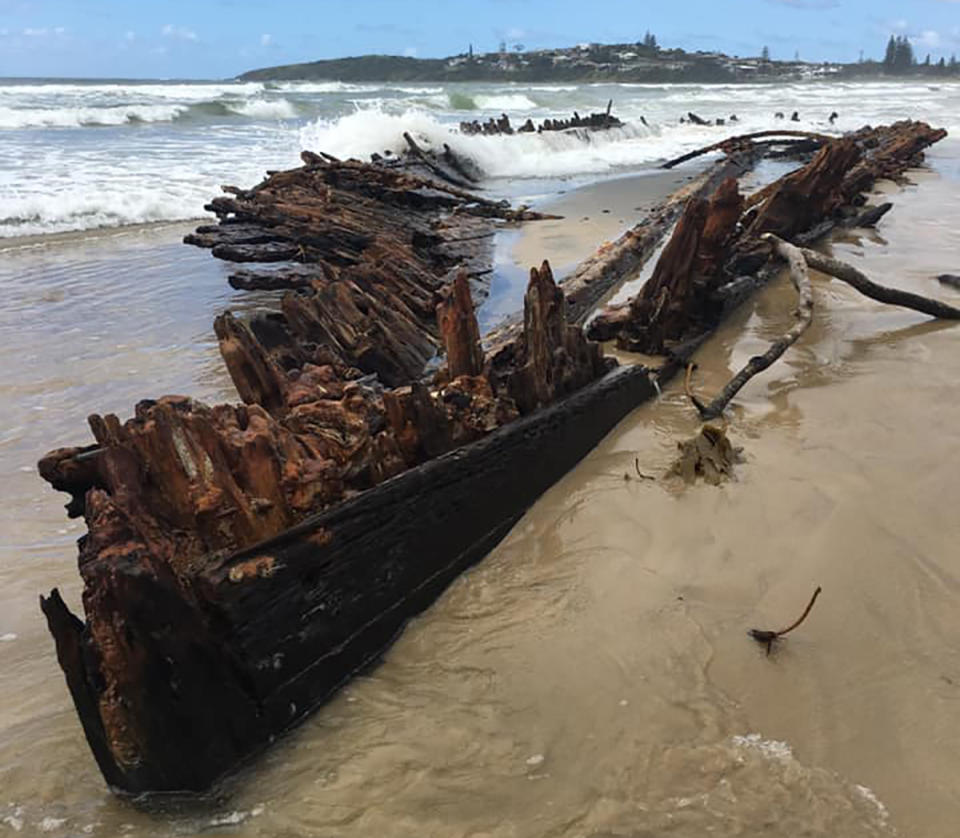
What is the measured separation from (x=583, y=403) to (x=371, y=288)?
2.66 meters

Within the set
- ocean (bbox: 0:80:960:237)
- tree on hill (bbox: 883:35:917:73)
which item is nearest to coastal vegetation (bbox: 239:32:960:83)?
tree on hill (bbox: 883:35:917:73)

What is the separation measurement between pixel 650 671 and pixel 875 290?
4452 mm

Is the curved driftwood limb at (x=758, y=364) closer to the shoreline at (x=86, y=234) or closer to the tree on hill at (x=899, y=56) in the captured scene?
the shoreline at (x=86, y=234)

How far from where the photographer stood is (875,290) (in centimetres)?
595

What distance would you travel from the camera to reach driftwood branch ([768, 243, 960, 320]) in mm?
5930

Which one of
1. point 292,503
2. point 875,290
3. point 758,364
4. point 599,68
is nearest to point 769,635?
point 292,503

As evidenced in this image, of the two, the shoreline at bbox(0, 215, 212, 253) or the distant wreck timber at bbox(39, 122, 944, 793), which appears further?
the shoreline at bbox(0, 215, 212, 253)

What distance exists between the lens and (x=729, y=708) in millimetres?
2506

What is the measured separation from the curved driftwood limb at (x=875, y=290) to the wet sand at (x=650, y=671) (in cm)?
143

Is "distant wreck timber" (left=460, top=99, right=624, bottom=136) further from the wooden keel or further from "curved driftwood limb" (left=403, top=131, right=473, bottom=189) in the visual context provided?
the wooden keel

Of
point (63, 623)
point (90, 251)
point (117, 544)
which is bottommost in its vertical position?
point (90, 251)

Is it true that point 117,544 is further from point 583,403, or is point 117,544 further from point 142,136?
point 142,136

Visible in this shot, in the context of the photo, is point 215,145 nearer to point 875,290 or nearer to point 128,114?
point 128,114

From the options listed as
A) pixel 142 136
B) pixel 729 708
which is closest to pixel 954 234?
pixel 729 708
